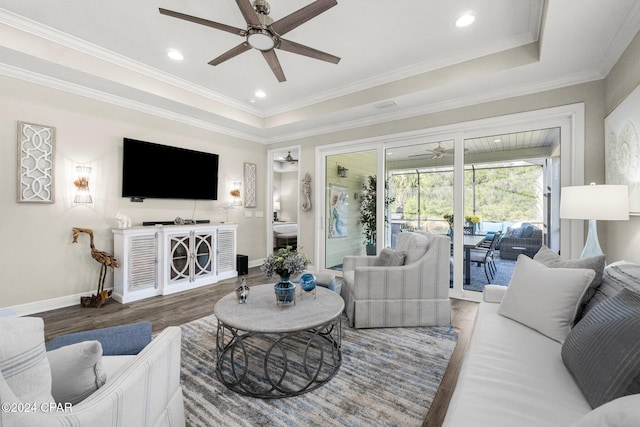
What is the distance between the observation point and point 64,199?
135 inches

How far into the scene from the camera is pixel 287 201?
411 inches

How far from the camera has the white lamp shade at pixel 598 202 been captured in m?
2.10

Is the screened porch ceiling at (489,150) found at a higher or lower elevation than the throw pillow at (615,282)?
higher

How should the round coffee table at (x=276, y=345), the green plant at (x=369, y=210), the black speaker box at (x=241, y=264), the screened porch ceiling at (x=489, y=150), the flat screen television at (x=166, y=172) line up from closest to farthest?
the round coffee table at (x=276, y=345) → the screened porch ceiling at (x=489, y=150) → the flat screen television at (x=166, y=172) → the green plant at (x=369, y=210) → the black speaker box at (x=241, y=264)

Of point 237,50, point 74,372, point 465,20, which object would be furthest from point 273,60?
point 74,372

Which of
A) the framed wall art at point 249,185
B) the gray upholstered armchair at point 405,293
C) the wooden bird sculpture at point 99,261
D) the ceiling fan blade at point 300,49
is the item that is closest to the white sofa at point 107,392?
the gray upholstered armchair at point 405,293

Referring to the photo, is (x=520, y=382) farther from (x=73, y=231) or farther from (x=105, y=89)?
(x=105, y=89)

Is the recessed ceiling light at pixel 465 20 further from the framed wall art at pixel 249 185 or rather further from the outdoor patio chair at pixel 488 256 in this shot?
the framed wall art at pixel 249 185

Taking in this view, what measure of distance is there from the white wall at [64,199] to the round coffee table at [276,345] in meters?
2.61

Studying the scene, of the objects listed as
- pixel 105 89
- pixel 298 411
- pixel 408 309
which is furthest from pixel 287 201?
pixel 298 411

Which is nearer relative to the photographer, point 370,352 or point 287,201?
Result: point 370,352

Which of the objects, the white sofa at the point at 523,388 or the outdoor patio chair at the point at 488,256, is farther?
→ the outdoor patio chair at the point at 488,256

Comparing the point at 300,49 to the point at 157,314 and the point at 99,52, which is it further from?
the point at 157,314

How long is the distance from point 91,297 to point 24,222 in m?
1.10
